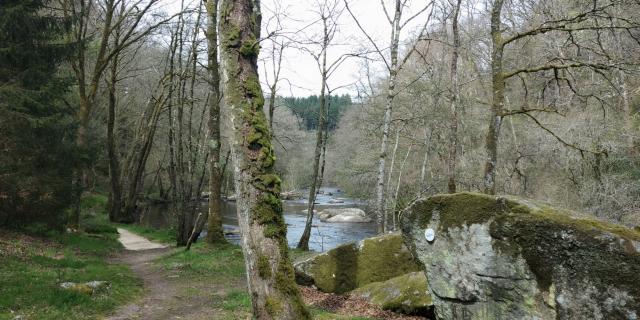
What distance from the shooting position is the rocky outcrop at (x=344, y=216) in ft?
119

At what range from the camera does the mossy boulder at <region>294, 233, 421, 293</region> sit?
995 centimetres

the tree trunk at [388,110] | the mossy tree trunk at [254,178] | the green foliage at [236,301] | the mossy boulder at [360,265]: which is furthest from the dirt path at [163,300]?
the tree trunk at [388,110]

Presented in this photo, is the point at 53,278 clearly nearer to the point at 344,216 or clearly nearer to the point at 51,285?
the point at 51,285

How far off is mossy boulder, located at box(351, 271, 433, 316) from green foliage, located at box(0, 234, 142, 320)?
4876 mm

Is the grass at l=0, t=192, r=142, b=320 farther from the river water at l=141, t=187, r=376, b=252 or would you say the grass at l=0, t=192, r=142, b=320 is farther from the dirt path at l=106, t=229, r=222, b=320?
the river water at l=141, t=187, r=376, b=252

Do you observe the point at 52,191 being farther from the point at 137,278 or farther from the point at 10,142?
the point at 137,278

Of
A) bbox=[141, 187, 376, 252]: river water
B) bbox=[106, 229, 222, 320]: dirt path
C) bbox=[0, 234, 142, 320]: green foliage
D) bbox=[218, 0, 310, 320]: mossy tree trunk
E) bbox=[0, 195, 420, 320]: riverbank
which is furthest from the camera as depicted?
bbox=[141, 187, 376, 252]: river water

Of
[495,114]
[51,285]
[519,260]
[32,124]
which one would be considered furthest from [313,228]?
[519,260]

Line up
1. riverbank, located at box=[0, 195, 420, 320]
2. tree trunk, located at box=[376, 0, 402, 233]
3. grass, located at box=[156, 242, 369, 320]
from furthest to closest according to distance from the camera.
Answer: tree trunk, located at box=[376, 0, 402, 233]
grass, located at box=[156, 242, 369, 320]
riverbank, located at box=[0, 195, 420, 320]

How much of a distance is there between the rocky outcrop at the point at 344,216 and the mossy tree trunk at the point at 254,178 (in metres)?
31.1

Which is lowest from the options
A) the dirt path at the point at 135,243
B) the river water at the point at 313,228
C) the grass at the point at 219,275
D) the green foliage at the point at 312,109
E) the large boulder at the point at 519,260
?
the river water at the point at 313,228

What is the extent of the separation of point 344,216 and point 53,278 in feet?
94.3

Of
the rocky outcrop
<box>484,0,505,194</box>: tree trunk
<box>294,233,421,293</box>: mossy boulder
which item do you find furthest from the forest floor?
the rocky outcrop

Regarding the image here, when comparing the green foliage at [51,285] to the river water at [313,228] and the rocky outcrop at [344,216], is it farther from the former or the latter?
the rocky outcrop at [344,216]
